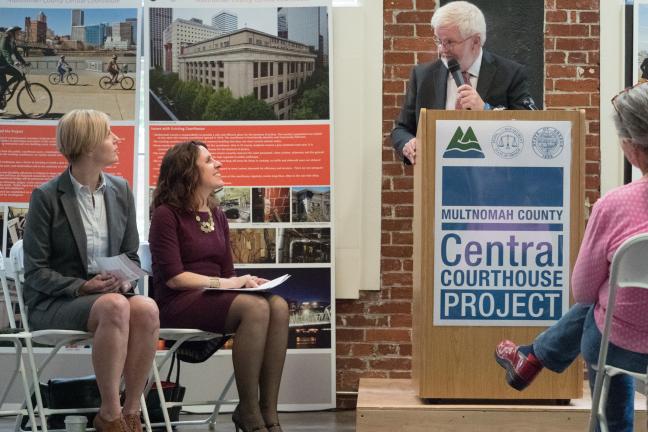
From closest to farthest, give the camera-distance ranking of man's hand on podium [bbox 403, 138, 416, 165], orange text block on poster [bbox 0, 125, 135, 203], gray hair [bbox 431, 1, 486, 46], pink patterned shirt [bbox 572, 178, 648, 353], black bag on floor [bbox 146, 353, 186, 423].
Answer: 1. pink patterned shirt [bbox 572, 178, 648, 353]
2. man's hand on podium [bbox 403, 138, 416, 165]
3. gray hair [bbox 431, 1, 486, 46]
4. black bag on floor [bbox 146, 353, 186, 423]
5. orange text block on poster [bbox 0, 125, 135, 203]

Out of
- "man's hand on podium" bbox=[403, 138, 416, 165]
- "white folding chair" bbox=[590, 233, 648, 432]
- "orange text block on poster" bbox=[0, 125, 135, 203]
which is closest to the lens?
"white folding chair" bbox=[590, 233, 648, 432]

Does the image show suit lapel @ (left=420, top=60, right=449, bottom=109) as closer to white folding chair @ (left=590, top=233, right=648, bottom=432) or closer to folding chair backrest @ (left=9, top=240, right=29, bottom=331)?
folding chair backrest @ (left=9, top=240, right=29, bottom=331)

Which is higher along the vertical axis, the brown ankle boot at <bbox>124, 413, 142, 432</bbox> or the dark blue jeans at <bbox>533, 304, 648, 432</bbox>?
the dark blue jeans at <bbox>533, 304, 648, 432</bbox>

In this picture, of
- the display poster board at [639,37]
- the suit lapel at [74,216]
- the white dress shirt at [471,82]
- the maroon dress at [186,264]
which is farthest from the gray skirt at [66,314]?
the display poster board at [639,37]

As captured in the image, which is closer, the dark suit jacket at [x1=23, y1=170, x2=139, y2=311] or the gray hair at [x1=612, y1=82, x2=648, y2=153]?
the gray hair at [x1=612, y1=82, x2=648, y2=153]

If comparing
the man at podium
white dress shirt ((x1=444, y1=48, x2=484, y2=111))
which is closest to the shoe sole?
the man at podium

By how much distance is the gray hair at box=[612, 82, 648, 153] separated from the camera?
2.73m

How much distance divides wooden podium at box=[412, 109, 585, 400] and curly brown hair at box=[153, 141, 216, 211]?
3.76ft

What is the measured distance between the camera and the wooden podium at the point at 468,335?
379 centimetres

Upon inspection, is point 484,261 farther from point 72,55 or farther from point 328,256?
point 72,55

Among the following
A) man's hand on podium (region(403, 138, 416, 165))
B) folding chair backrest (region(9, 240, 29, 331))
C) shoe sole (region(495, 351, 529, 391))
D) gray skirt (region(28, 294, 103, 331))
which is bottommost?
shoe sole (region(495, 351, 529, 391))

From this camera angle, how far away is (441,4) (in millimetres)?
5324

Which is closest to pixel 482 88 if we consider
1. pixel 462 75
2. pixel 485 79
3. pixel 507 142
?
pixel 485 79

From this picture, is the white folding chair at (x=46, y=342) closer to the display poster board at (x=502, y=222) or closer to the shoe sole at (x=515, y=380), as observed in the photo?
the display poster board at (x=502, y=222)
